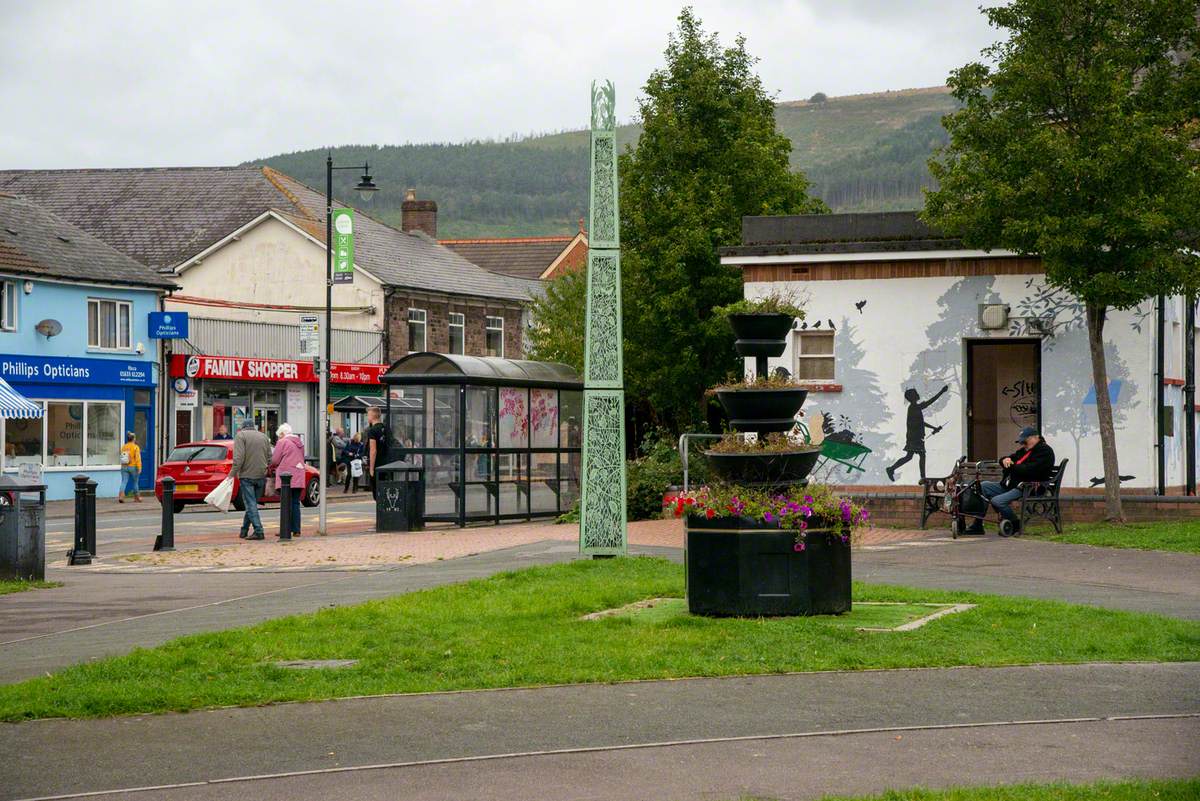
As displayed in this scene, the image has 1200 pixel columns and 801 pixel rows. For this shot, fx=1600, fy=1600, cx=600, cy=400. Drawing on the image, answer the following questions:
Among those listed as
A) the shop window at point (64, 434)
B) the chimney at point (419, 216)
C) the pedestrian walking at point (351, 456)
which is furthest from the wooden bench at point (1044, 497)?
the chimney at point (419, 216)

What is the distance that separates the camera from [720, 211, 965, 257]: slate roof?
25.1m

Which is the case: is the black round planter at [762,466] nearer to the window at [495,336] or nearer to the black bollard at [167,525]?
the black bollard at [167,525]

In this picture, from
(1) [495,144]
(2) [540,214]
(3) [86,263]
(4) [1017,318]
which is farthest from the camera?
(1) [495,144]

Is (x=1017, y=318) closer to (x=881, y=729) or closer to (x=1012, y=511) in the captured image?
(x=1012, y=511)

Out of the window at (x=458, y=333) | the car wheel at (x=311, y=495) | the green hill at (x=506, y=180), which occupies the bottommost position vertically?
the car wheel at (x=311, y=495)

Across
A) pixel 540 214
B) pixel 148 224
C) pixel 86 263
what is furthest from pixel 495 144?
pixel 86 263

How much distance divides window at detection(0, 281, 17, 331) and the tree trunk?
2842 cm

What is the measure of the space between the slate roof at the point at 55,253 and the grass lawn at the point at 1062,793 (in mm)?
37966

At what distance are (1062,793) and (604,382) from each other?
1106cm

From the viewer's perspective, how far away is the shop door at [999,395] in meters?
25.5

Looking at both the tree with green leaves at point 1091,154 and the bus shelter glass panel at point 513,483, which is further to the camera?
the bus shelter glass panel at point 513,483

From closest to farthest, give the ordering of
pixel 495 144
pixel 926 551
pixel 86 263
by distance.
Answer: pixel 926 551
pixel 86 263
pixel 495 144

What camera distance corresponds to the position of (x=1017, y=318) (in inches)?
970

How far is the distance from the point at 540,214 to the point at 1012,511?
109 meters
